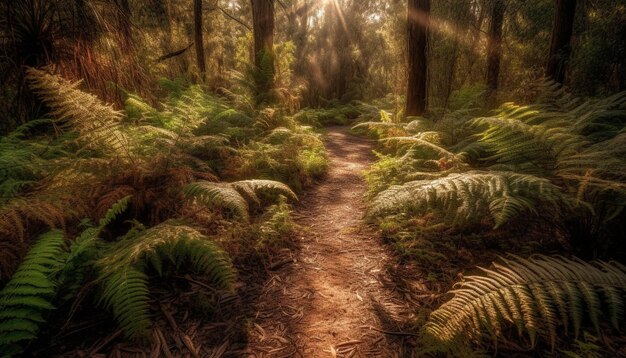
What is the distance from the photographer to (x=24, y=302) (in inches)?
61.7

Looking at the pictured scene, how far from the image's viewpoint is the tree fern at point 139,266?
69.0 inches

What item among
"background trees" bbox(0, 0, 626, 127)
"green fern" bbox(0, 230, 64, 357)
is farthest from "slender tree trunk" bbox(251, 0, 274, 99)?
"green fern" bbox(0, 230, 64, 357)

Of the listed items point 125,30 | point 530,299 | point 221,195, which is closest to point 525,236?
point 530,299

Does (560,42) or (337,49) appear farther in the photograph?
(337,49)

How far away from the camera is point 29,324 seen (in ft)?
5.02

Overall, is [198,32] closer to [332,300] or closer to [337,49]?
[337,49]

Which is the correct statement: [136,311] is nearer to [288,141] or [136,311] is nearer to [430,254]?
[430,254]

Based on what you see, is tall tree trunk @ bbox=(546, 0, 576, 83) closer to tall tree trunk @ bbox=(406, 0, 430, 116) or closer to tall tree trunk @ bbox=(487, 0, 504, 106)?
tall tree trunk @ bbox=(406, 0, 430, 116)

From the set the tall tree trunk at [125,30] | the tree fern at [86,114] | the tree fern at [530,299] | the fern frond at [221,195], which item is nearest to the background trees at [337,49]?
the tall tree trunk at [125,30]

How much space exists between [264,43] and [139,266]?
7183 mm

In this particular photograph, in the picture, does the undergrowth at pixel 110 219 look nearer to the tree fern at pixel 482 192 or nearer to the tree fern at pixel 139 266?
the tree fern at pixel 139 266

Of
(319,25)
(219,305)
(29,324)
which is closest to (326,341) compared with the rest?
(219,305)

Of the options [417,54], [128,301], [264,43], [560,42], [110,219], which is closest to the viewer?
[128,301]

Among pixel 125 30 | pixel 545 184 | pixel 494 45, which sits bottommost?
pixel 545 184
